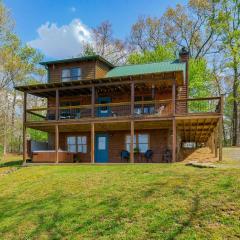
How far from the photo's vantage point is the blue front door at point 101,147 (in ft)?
71.9

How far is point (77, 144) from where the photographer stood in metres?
22.7

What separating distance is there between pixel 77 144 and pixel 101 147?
183 centimetres

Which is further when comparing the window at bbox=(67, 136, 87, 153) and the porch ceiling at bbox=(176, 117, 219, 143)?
the window at bbox=(67, 136, 87, 153)

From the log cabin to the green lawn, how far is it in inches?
238

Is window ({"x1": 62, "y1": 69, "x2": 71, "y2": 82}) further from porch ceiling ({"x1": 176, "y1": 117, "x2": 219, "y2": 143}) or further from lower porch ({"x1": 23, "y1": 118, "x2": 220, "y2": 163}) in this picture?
porch ceiling ({"x1": 176, "y1": 117, "x2": 219, "y2": 143})

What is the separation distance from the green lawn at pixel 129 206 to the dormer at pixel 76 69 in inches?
421

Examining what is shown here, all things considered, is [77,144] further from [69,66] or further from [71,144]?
[69,66]

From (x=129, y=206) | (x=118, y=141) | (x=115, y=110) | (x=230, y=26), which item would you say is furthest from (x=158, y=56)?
(x=129, y=206)

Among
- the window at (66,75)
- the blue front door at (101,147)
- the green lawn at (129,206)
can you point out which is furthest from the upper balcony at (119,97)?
the green lawn at (129,206)

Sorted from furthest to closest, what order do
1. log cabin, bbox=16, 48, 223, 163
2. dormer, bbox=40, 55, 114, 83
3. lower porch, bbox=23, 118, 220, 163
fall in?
dormer, bbox=40, 55, 114, 83, lower porch, bbox=23, 118, 220, 163, log cabin, bbox=16, 48, 223, 163

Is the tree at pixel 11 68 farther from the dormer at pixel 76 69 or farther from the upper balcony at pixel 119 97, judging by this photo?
the upper balcony at pixel 119 97

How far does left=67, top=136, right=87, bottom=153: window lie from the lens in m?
22.5

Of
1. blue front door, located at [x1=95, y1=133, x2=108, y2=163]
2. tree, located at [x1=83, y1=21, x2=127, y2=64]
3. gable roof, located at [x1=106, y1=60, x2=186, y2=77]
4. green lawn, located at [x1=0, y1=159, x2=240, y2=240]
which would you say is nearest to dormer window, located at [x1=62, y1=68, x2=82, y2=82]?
gable roof, located at [x1=106, y1=60, x2=186, y2=77]

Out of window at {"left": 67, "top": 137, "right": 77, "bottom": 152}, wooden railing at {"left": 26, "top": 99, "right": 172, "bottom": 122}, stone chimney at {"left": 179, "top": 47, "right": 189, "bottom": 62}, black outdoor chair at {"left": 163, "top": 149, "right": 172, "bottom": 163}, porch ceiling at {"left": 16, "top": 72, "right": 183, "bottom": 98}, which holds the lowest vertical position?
black outdoor chair at {"left": 163, "top": 149, "right": 172, "bottom": 163}
